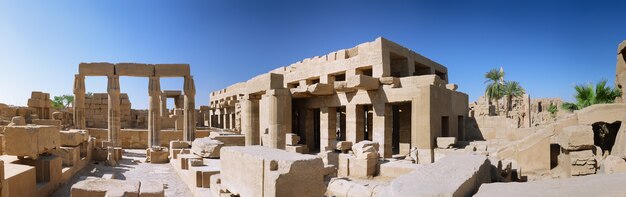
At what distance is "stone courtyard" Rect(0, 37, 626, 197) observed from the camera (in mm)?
4438

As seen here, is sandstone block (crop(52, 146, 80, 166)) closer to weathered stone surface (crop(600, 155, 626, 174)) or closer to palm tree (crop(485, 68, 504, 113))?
weathered stone surface (crop(600, 155, 626, 174))

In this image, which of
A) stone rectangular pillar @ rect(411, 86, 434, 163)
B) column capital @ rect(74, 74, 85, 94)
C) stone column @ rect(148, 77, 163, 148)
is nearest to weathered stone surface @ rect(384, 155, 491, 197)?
stone rectangular pillar @ rect(411, 86, 434, 163)

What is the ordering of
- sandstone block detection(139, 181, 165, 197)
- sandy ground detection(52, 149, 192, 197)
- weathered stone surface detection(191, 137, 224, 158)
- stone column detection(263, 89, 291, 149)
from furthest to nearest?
1. stone column detection(263, 89, 291, 149)
2. weathered stone surface detection(191, 137, 224, 158)
3. sandy ground detection(52, 149, 192, 197)
4. sandstone block detection(139, 181, 165, 197)

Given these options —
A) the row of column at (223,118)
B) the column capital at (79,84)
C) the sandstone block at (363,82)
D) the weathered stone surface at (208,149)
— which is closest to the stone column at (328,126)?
the sandstone block at (363,82)

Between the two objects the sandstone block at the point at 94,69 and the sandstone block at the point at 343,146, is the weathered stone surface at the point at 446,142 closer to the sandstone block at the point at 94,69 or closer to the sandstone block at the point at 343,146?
the sandstone block at the point at 343,146

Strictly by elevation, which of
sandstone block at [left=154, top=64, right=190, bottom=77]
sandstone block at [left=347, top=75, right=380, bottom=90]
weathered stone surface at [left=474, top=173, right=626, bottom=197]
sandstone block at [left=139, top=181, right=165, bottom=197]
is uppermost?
sandstone block at [left=154, top=64, right=190, bottom=77]

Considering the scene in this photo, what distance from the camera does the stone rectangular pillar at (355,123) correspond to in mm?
14078

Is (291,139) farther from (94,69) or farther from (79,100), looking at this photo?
(79,100)

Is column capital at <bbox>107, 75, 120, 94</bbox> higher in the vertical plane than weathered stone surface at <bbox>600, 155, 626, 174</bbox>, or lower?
higher

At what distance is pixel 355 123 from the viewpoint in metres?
14.0

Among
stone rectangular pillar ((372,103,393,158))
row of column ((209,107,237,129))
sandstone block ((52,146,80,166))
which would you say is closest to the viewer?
sandstone block ((52,146,80,166))

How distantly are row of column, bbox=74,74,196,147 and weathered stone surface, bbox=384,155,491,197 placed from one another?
17430 millimetres

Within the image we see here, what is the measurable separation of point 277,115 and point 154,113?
417 inches

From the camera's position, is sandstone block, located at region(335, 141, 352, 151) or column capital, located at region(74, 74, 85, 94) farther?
column capital, located at region(74, 74, 85, 94)
